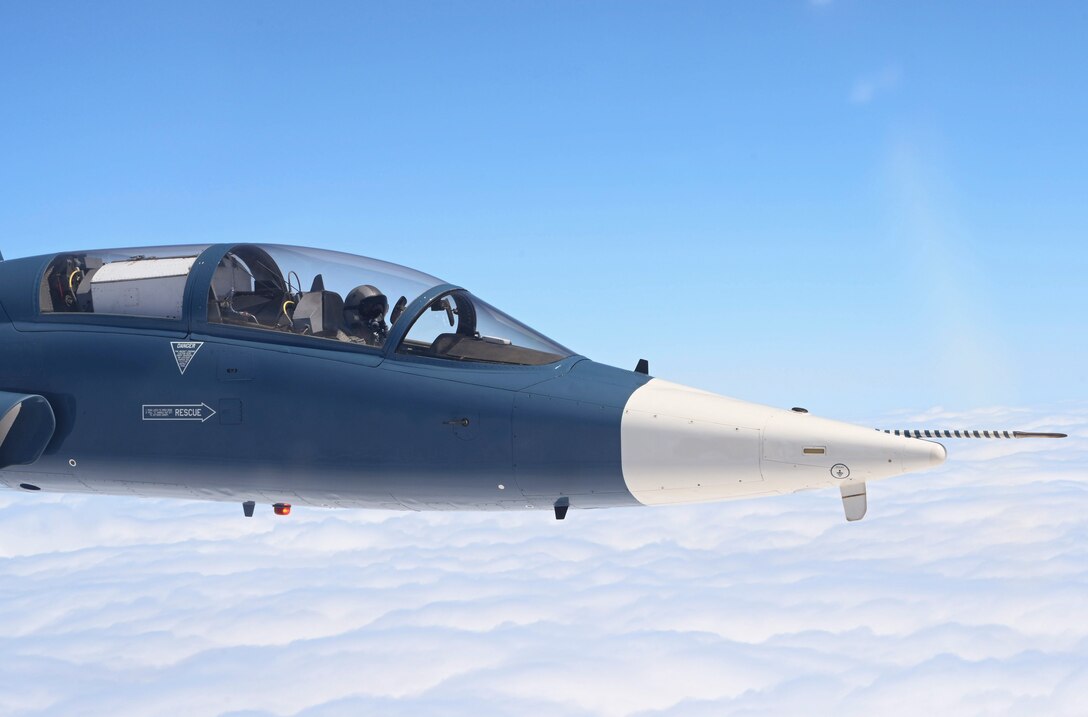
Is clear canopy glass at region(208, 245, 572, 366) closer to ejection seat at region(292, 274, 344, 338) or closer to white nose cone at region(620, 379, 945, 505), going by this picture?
ejection seat at region(292, 274, 344, 338)

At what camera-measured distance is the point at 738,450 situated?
288 inches

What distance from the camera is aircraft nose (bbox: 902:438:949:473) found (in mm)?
6852

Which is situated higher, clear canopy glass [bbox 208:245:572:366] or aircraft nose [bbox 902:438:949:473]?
clear canopy glass [bbox 208:245:572:366]

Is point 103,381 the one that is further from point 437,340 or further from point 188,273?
point 437,340

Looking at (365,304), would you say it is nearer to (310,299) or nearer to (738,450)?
(310,299)

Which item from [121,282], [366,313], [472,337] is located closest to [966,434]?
[472,337]

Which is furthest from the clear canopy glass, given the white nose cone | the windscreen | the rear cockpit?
the white nose cone

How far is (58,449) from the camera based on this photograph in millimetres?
9711

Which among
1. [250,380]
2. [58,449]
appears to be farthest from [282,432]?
[58,449]

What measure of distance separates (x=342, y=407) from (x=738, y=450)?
3888 mm

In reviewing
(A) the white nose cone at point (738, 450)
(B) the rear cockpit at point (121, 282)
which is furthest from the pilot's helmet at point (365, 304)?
(A) the white nose cone at point (738, 450)

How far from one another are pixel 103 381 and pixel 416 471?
388cm

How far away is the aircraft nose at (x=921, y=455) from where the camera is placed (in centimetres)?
685

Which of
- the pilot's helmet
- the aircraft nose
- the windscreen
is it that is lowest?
the aircraft nose
